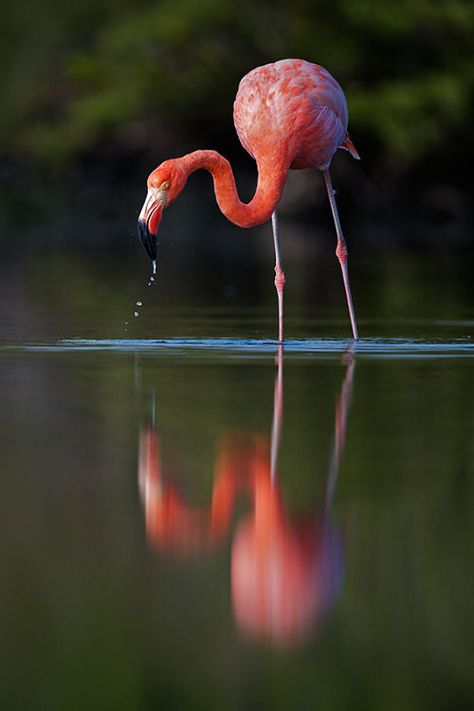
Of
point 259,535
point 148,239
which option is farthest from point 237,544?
point 148,239

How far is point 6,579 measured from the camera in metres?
2.93

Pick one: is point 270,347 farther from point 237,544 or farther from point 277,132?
point 237,544

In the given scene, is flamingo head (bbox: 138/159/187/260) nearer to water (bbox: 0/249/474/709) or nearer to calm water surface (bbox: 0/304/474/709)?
water (bbox: 0/249/474/709)

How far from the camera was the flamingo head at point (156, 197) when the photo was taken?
21.4 ft

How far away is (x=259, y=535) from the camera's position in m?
3.27

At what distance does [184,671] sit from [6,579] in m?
0.57

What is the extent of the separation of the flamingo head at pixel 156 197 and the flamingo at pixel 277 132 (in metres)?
0.13

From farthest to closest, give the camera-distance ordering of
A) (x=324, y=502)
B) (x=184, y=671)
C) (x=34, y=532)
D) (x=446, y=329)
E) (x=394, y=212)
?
(x=394, y=212) < (x=446, y=329) < (x=324, y=502) < (x=34, y=532) < (x=184, y=671)

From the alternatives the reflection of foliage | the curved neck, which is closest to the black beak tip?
the curved neck

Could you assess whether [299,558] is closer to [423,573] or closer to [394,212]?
[423,573]

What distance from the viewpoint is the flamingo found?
705 centimetres

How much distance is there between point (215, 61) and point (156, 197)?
14.7 m

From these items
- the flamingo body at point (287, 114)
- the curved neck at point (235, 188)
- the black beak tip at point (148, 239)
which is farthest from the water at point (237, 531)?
the flamingo body at point (287, 114)

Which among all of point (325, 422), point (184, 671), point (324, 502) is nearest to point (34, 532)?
point (324, 502)
